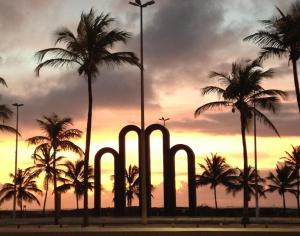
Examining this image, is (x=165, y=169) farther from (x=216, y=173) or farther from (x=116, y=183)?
(x=216, y=173)

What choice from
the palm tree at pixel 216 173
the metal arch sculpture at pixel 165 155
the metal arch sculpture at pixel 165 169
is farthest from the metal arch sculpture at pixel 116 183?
the palm tree at pixel 216 173

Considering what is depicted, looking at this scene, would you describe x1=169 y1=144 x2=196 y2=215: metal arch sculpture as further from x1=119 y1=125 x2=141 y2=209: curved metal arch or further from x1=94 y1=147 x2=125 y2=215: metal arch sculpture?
x1=94 y1=147 x2=125 y2=215: metal arch sculpture

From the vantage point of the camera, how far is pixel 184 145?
5494 cm

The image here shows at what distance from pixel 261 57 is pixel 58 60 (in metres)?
11.7

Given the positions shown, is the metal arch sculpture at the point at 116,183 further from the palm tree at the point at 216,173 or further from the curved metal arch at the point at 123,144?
the palm tree at the point at 216,173

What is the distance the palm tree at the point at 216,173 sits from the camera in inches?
3155

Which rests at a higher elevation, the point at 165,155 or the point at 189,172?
the point at 165,155

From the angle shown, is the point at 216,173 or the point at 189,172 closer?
the point at 189,172

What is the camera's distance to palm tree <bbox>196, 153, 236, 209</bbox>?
80.1 metres

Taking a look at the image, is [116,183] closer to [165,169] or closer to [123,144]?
[123,144]

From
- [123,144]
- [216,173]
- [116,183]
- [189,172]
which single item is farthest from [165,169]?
[216,173]

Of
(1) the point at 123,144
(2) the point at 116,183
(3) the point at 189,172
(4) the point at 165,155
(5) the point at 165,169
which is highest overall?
(1) the point at 123,144

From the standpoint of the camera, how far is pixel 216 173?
8044 centimetres

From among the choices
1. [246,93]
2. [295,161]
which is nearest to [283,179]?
[295,161]
